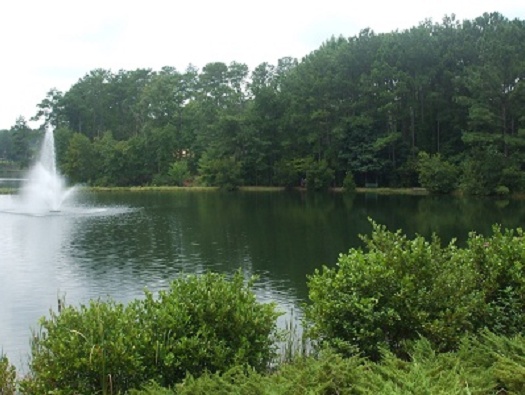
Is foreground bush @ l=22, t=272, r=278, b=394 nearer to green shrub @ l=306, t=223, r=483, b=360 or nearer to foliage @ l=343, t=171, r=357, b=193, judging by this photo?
Result: green shrub @ l=306, t=223, r=483, b=360

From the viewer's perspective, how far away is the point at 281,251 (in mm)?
23781

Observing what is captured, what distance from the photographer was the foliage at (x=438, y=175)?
55.3m

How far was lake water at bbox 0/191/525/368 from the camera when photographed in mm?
16719

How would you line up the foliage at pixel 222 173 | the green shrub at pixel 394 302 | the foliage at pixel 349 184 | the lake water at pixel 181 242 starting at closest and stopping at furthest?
the green shrub at pixel 394 302
the lake water at pixel 181 242
the foliage at pixel 349 184
the foliage at pixel 222 173

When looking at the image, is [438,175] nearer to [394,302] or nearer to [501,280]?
[501,280]

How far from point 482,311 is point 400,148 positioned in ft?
187

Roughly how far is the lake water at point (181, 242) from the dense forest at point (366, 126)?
30.3 ft

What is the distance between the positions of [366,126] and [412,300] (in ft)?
186

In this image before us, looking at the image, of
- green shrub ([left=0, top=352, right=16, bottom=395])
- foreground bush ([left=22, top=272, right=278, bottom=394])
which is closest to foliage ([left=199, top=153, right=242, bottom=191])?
green shrub ([left=0, top=352, right=16, bottom=395])

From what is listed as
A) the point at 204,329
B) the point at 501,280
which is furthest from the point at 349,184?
the point at 204,329

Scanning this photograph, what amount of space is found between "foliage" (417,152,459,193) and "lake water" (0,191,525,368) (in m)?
6.78

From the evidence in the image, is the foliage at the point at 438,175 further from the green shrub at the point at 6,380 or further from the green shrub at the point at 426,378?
the green shrub at the point at 6,380

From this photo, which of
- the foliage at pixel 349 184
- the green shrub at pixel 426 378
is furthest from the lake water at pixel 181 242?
the foliage at pixel 349 184

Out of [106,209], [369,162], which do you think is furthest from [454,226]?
[369,162]
